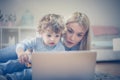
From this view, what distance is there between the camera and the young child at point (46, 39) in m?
1.70

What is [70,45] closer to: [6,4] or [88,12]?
[88,12]

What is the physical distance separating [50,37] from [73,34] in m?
0.24

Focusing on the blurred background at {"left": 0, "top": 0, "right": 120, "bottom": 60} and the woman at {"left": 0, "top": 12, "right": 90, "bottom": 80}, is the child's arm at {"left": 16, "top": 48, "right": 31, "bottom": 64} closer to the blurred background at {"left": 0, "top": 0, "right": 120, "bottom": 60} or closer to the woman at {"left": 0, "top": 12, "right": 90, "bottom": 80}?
the blurred background at {"left": 0, "top": 0, "right": 120, "bottom": 60}

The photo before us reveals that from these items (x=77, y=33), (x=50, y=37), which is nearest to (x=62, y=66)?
(x=50, y=37)

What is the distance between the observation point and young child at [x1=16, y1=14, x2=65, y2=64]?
1699 millimetres

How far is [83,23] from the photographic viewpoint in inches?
72.7

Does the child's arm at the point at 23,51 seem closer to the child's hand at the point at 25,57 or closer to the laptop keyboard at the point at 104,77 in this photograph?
the child's hand at the point at 25,57

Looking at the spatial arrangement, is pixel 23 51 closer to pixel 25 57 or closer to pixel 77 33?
pixel 25 57

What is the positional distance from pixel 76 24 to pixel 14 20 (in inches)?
23.9

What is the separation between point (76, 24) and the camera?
6.04 ft

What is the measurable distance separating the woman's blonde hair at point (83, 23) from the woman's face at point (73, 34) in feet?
0.11

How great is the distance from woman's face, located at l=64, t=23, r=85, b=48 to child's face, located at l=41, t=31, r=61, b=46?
0.10 meters

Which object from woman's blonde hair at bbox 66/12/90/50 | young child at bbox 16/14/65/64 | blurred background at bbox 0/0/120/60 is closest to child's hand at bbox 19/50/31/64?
young child at bbox 16/14/65/64

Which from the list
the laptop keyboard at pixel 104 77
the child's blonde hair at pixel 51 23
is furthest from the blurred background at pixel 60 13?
the laptop keyboard at pixel 104 77
